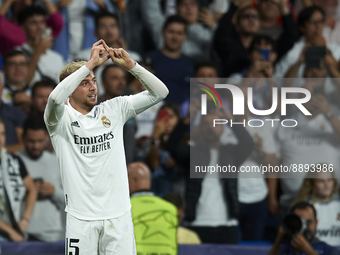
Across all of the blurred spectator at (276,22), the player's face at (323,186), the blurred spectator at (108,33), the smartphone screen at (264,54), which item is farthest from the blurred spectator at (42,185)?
the blurred spectator at (276,22)

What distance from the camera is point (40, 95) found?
5.53 meters

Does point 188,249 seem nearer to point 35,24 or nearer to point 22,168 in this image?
point 22,168

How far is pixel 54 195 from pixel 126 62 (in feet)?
9.17

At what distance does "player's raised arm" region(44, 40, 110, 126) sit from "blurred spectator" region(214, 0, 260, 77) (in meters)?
3.07

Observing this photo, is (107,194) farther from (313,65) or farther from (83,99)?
(313,65)

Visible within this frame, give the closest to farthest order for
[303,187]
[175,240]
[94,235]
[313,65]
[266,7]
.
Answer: [94,235], [175,240], [303,187], [313,65], [266,7]

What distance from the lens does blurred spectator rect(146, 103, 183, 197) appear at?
527cm

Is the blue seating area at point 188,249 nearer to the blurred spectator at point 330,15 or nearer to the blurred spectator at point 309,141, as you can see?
the blurred spectator at point 309,141

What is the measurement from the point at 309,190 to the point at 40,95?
11.0 feet

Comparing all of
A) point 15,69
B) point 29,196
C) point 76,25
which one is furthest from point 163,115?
point 15,69

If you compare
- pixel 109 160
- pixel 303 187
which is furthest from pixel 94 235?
pixel 303 187

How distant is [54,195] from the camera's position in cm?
532

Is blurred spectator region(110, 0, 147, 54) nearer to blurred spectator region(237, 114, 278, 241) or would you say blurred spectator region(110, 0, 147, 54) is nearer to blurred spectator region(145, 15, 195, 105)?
blurred spectator region(145, 15, 195, 105)

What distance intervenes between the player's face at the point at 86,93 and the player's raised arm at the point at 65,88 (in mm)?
190
